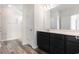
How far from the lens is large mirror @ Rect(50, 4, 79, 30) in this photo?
1.40 m

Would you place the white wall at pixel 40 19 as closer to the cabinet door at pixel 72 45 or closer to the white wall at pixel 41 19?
the white wall at pixel 41 19

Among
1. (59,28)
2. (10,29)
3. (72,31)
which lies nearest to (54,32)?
(59,28)

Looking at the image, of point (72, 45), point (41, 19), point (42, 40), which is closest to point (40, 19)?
point (41, 19)

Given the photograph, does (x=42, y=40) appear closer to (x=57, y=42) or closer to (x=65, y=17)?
(x=57, y=42)

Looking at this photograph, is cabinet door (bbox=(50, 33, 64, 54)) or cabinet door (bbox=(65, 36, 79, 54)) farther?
cabinet door (bbox=(50, 33, 64, 54))

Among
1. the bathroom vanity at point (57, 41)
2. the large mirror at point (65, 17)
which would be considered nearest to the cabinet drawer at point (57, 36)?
the bathroom vanity at point (57, 41)

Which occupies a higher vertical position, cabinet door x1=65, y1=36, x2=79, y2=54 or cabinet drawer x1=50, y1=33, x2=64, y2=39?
cabinet drawer x1=50, y1=33, x2=64, y2=39

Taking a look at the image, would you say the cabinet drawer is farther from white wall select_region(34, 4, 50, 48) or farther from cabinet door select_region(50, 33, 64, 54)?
white wall select_region(34, 4, 50, 48)

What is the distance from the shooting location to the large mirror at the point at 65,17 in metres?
1.40

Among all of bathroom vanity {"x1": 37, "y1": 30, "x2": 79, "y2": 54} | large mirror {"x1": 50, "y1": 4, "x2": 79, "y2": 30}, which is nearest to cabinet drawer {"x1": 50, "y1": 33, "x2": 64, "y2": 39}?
bathroom vanity {"x1": 37, "y1": 30, "x2": 79, "y2": 54}

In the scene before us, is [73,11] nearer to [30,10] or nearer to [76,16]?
[76,16]

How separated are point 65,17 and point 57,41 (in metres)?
0.37

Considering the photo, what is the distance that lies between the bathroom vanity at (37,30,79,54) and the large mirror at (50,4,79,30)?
0.08m

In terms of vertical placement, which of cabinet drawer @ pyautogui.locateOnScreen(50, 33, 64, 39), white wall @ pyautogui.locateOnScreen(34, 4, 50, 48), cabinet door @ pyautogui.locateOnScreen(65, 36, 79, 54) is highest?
white wall @ pyautogui.locateOnScreen(34, 4, 50, 48)
